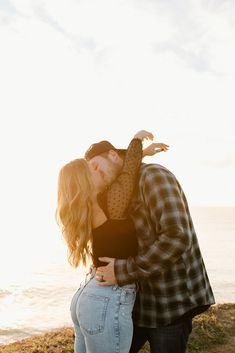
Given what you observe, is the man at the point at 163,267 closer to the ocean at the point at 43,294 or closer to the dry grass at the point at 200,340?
the dry grass at the point at 200,340

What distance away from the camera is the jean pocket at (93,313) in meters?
3.47

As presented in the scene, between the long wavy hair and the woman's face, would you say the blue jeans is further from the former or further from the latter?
the woman's face

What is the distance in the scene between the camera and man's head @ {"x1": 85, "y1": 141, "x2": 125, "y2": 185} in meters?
3.95

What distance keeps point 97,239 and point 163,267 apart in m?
0.59

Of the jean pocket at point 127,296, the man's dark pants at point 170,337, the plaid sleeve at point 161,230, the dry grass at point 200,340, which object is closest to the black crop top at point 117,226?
the plaid sleeve at point 161,230

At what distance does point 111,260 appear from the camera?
3680 millimetres

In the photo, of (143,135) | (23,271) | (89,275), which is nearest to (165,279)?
(89,275)

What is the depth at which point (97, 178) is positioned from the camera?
3846 millimetres

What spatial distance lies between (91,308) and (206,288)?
0.98 meters

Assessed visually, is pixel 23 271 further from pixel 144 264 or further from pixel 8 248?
pixel 144 264

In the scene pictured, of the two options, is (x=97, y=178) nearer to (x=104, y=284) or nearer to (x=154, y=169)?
(x=154, y=169)

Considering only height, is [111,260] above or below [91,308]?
above

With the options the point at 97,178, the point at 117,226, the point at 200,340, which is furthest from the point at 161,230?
the point at 200,340

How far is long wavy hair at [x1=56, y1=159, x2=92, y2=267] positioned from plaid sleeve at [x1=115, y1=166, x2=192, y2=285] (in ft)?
1.21
